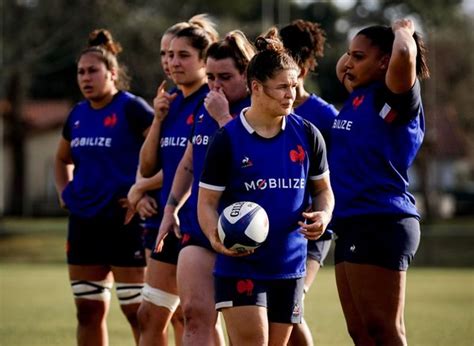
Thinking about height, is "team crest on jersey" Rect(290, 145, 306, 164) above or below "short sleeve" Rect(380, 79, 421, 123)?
below

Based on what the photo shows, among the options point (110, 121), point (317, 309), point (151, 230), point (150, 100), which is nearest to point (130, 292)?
point (151, 230)

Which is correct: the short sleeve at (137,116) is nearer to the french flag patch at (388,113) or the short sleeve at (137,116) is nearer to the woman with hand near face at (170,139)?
the woman with hand near face at (170,139)

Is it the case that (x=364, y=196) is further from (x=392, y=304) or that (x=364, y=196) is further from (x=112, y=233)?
(x=112, y=233)

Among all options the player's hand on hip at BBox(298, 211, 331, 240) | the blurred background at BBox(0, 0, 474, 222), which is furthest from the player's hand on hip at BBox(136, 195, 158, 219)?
the blurred background at BBox(0, 0, 474, 222)

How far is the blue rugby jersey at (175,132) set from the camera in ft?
24.1

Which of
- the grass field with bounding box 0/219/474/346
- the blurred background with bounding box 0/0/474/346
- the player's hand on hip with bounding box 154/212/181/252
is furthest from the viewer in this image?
the blurred background with bounding box 0/0/474/346

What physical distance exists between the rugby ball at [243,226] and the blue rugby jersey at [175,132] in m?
1.57

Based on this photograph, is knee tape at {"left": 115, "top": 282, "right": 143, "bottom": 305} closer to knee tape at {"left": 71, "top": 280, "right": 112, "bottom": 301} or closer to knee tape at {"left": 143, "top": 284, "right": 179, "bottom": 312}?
knee tape at {"left": 71, "top": 280, "right": 112, "bottom": 301}

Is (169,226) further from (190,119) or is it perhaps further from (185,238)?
(190,119)

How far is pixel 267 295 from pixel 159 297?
150 cm

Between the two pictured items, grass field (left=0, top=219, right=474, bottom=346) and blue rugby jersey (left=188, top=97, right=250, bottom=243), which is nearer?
blue rugby jersey (left=188, top=97, right=250, bottom=243)

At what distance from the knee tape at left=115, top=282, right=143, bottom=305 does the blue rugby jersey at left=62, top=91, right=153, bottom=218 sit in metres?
0.61

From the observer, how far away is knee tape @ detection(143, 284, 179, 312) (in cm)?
729

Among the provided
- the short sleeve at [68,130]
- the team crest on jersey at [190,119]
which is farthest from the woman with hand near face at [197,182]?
the short sleeve at [68,130]
